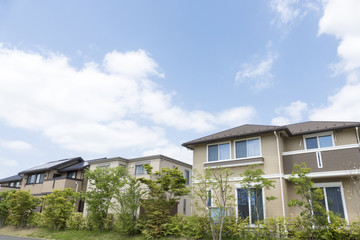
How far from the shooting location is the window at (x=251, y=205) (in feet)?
42.1

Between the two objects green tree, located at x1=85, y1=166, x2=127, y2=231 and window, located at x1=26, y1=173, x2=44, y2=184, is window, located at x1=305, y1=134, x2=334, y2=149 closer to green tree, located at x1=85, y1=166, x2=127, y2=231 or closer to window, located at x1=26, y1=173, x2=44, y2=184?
green tree, located at x1=85, y1=166, x2=127, y2=231

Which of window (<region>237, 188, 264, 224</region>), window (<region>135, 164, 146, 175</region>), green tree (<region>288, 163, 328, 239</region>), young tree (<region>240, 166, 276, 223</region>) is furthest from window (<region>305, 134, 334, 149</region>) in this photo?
window (<region>135, 164, 146, 175</region>)

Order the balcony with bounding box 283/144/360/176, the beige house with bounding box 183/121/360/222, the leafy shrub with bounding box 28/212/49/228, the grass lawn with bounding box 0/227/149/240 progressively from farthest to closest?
the leafy shrub with bounding box 28/212/49/228 → the grass lawn with bounding box 0/227/149/240 → the beige house with bounding box 183/121/360/222 → the balcony with bounding box 283/144/360/176

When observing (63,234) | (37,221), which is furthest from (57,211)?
(37,221)

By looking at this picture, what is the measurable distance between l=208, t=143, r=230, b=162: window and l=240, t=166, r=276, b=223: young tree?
78.3 inches

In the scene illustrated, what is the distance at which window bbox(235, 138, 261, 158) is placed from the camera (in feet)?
46.6

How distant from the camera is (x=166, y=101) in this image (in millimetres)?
16766

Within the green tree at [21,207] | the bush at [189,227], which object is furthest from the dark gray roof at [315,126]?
the green tree at [21,207]

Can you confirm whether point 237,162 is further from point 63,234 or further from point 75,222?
point 63,234

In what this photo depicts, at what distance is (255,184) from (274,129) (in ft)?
9.76

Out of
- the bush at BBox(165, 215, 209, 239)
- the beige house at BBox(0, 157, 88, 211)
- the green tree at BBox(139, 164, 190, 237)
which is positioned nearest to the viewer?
the bush at BBox(165, 215, 209, 239)

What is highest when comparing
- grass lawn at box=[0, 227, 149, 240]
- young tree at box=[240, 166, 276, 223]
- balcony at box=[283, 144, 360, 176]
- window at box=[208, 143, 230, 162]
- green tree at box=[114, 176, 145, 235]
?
window at box=[208, 143, 230, 162]

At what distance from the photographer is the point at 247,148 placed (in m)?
14.5

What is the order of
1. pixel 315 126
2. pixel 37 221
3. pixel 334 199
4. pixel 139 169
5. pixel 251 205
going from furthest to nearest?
pixel 139 169
pixel 37 221
pixel 315 126
pixel 251 205
pixel 334 199
